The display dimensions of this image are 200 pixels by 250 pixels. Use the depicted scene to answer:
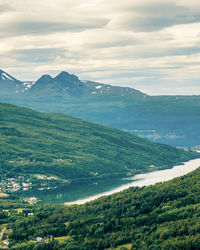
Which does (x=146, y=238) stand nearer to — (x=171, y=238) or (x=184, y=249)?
(x=171, y=238)

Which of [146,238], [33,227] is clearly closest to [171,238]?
[146,238]

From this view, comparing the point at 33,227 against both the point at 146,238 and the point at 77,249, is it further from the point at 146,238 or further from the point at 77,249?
the point at 146,238

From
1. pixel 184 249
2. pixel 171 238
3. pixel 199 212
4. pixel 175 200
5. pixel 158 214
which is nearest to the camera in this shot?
pixel 184 249

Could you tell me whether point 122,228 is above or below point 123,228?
below

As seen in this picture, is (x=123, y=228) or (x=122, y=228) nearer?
(x=123, y=228)

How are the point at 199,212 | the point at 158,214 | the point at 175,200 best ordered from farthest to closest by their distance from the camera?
the point at 175,200 → the point at 158,214 → the point at 199,212

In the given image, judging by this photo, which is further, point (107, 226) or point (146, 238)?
point (107, 226)

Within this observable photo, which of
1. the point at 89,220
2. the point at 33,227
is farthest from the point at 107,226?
the point at 33,227

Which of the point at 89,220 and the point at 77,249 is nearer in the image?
the point at 77,249

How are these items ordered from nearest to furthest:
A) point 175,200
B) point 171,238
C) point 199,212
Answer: point 171,238, point 199,212, point 175,200
